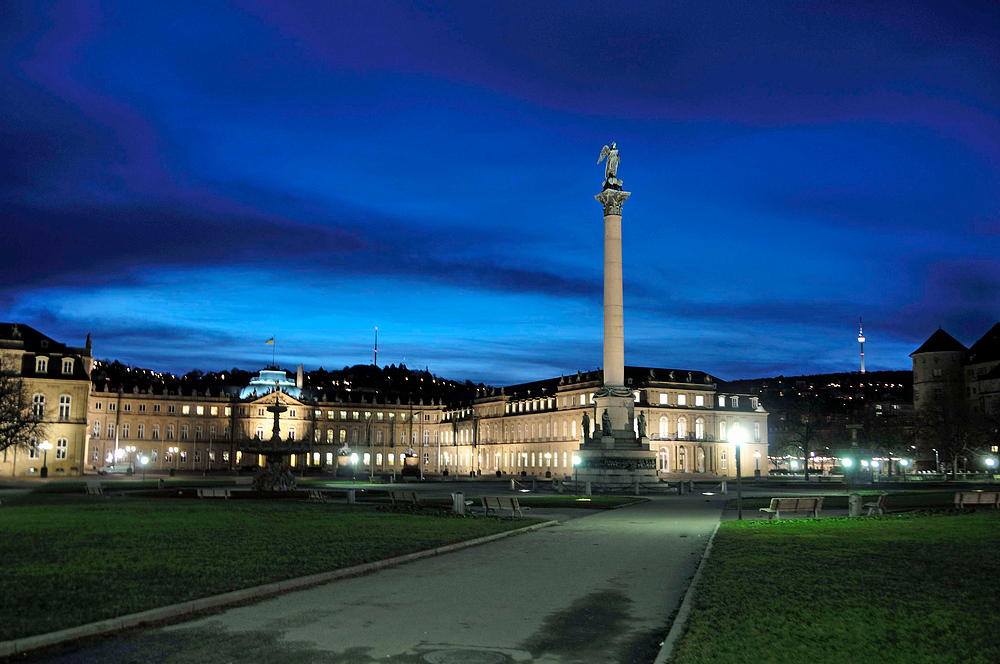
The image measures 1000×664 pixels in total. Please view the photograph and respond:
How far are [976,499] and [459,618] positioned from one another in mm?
33508

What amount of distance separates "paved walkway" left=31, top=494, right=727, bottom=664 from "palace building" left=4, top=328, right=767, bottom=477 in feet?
311

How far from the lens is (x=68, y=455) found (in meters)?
100

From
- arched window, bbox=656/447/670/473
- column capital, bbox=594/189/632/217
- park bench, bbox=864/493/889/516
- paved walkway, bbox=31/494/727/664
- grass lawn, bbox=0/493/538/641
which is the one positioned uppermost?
column capital, bbox=594/189/632/217

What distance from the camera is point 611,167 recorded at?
218 feet

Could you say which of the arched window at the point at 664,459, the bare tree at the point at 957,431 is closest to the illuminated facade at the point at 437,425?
the arched window at the point at 664,459

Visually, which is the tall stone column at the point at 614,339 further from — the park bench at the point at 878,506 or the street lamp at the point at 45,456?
→ the street lamp at the point at 45,456

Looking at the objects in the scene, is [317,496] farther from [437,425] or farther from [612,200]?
[437,425]

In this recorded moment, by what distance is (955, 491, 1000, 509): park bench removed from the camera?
3825 centimetres

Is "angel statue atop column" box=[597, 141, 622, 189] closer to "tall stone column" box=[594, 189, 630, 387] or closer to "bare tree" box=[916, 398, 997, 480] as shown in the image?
"tall stone column" box=[594, 189, 630, 387]

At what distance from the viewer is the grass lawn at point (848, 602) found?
34.4 ft

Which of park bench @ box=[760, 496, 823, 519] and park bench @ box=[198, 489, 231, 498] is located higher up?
park bench @ box=[760, 496, 823, 519]

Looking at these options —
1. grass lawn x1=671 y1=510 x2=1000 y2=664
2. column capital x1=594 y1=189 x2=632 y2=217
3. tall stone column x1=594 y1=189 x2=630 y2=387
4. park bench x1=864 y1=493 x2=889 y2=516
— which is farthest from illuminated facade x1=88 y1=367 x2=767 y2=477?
grass lawn x1=671 y1=510 x2=1000 y2=664

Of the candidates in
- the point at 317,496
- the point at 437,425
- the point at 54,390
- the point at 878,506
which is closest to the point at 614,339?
the point at 317,496

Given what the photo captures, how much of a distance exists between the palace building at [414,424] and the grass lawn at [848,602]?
96.1 metres
